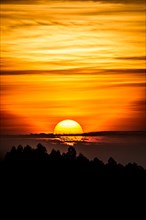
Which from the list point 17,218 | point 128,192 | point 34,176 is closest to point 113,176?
point 128,192

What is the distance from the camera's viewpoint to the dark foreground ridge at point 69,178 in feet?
416

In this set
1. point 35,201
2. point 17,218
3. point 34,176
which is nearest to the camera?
point 17,218

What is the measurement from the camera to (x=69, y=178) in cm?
13350

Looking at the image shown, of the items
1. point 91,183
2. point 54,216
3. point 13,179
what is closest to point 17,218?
point 54,216

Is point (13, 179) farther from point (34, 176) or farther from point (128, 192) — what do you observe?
point (128, 192)

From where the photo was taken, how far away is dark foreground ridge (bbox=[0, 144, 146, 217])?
416 feet

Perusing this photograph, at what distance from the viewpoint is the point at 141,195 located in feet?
427

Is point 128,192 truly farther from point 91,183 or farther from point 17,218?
point 17,218

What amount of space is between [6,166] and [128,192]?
1963cm

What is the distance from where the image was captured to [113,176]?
13338cm

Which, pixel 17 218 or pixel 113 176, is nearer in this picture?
pixel 17 218

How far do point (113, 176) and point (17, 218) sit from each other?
76.4ft

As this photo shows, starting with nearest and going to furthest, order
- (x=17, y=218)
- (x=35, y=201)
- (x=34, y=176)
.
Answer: (x=17, y=218)
(x=35, y=201)
(x=34, y=176)

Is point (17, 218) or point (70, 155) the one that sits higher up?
point (70, 155)
